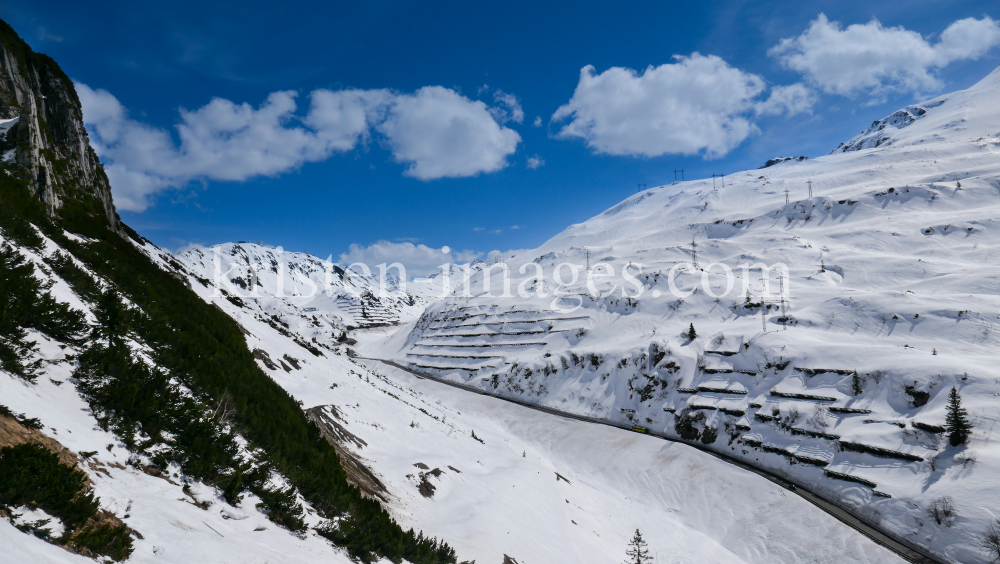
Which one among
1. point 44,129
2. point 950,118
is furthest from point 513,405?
point 950,118

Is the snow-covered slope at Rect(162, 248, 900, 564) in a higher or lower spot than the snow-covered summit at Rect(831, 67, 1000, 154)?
lower

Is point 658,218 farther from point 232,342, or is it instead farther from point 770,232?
point 232,342

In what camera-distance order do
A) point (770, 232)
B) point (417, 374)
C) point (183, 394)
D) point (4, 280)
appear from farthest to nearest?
point (770, 232) → point (417, 374) → point (183, 394) → point (4, 280)

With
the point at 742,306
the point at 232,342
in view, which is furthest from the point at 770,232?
the point at 232,342

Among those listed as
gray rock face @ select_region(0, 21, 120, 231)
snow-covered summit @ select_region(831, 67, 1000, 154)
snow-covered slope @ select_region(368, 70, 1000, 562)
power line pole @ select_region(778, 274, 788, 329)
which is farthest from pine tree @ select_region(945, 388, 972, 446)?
snow-covered summit @ select_region(831, 67, 1000, 154)

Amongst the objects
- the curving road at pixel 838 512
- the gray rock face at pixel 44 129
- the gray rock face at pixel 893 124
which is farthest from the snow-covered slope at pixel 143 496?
the gray rock face at pixel 893 124

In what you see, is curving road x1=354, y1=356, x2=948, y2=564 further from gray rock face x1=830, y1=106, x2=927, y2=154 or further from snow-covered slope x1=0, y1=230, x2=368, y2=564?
gray rock face x1=830, y1=106, x2=927, y2=154
